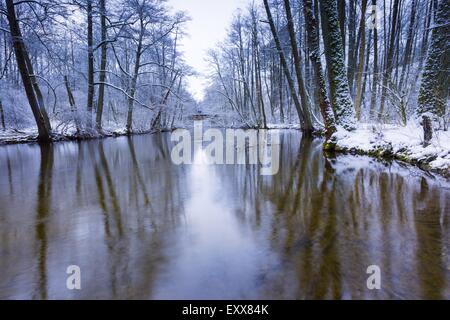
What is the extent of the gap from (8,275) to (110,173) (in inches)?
156

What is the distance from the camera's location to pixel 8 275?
1.82 meters

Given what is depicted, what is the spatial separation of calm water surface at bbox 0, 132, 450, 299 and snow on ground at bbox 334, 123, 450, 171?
0.63 meters

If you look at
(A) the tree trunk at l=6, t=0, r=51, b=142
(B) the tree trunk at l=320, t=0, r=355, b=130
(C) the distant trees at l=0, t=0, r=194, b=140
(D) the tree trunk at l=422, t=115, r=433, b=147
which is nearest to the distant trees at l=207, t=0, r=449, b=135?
(B) the tree trunk at l=320, t=0, r=355, b=130

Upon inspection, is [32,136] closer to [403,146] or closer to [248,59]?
[403,146]

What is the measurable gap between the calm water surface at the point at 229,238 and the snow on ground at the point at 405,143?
2.06ft

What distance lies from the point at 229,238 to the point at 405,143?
19.1ft

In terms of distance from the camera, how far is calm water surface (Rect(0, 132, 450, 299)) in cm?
164

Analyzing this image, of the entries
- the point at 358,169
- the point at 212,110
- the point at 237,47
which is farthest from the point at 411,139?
the point at 212,110

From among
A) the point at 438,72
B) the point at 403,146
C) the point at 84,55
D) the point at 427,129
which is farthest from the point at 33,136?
the point at 438,72

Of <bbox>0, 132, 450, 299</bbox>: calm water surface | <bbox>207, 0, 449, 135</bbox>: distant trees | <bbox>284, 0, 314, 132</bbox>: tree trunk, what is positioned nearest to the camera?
<bbox>0, 132, 450, 299</bbox>: calm water surface

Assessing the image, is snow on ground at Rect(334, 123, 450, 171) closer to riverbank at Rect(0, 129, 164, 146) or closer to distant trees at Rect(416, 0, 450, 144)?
distant trees at Rect(416, 0, 450, 144)

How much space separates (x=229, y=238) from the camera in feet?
7.70

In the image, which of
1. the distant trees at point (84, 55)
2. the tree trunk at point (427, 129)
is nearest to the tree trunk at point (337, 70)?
the tree trunk at point (427, 129)

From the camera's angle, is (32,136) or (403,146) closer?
(403,146)
